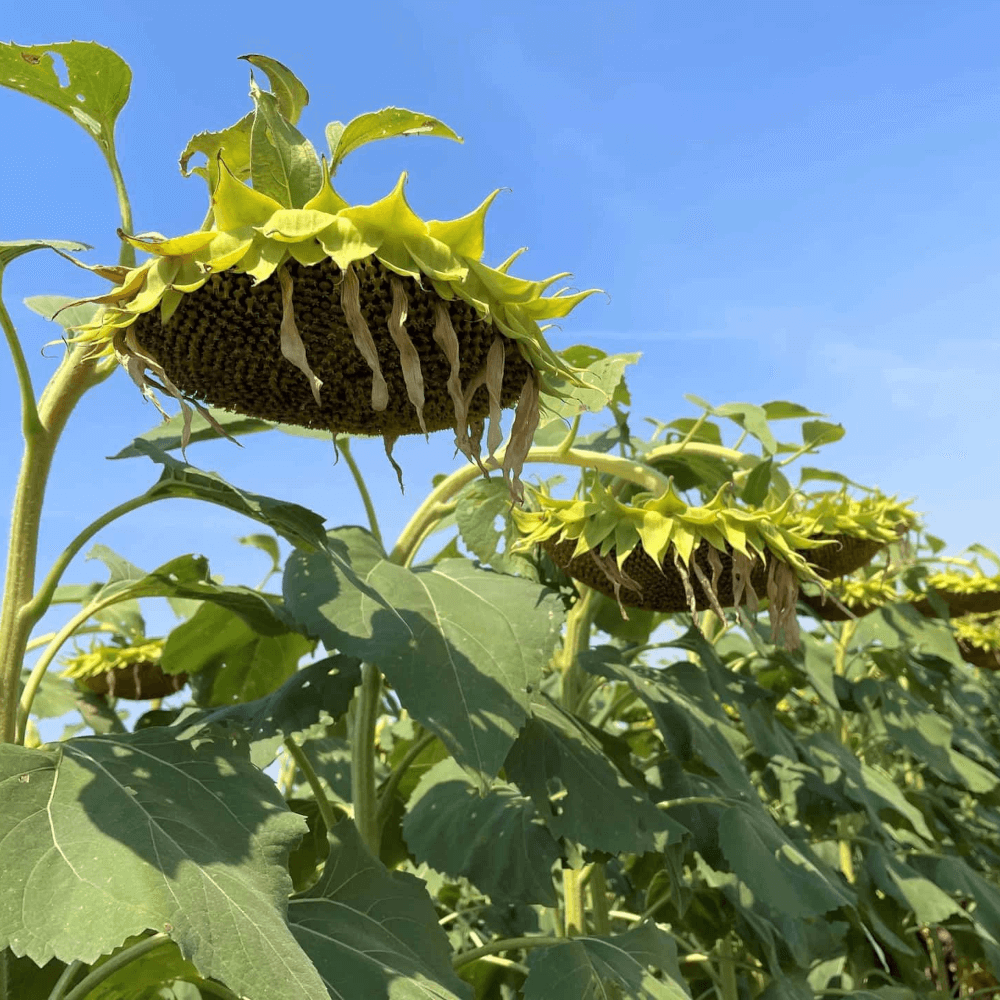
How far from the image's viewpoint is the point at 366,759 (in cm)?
201

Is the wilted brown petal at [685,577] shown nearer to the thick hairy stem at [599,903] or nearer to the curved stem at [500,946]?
the curved stem at [500,946]

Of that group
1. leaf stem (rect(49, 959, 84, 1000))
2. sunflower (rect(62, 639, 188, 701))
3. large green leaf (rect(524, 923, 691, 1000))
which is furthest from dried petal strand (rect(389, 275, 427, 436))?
sunflower (rect(62, 639, 188, 701))

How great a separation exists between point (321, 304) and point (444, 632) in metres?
0.67

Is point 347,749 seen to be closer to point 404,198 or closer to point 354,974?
point 354,974

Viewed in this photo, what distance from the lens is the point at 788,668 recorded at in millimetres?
3752

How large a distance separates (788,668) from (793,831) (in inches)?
21.0

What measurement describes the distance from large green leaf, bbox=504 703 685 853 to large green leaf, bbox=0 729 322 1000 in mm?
739

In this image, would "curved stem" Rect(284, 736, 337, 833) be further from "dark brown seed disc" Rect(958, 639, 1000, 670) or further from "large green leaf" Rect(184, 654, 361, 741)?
"dark brown seed disc" Rect(958, 639, 1000, 670)

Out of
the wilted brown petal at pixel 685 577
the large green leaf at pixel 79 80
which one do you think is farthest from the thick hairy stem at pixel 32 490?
the wilted brown petal at pixel 685 577

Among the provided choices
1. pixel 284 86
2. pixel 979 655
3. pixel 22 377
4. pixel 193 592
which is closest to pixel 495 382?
pixel 284 86

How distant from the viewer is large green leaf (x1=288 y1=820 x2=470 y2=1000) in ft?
4.63

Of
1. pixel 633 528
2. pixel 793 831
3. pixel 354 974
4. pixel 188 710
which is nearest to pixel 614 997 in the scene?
pixel 354 974

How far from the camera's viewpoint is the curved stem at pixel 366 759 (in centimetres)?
198

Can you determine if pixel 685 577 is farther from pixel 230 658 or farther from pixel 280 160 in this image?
pixel 230 658
